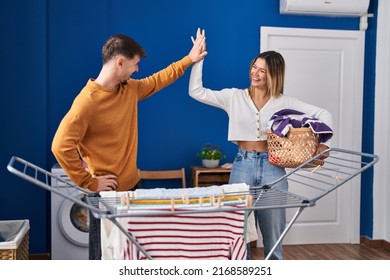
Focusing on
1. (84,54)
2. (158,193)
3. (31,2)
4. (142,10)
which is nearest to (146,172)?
(84,54)

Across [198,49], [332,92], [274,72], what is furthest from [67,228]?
[332,92]

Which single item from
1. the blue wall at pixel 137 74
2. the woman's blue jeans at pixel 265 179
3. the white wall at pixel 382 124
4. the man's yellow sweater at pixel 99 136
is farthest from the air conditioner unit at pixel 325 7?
the man's yellow sweater at pixel 99 136

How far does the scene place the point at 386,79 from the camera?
454 centimetres

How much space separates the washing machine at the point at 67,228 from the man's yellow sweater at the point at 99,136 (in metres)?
1.55

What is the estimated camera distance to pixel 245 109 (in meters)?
2.95

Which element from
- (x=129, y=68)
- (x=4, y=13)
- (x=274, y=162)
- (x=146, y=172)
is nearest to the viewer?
(x=129, y=68)

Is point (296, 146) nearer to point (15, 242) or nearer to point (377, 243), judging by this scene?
point (15, 242)

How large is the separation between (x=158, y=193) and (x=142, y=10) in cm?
272

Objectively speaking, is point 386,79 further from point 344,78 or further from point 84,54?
point 84,54

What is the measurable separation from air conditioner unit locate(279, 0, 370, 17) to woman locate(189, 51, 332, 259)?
1652mm

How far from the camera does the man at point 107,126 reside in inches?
85.9

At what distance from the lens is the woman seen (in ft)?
9.34

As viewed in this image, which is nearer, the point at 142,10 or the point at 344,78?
the point at 142,10
